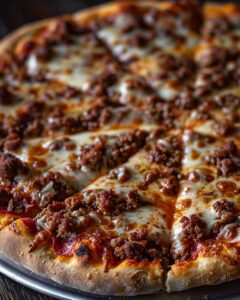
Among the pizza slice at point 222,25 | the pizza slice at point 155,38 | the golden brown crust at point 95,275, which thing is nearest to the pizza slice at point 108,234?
the golden brown crust at point 95,275

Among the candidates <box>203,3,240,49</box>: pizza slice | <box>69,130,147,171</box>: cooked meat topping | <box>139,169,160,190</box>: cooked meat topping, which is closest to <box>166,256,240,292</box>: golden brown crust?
<box>139,169,160,190</box>: cooked meat topping

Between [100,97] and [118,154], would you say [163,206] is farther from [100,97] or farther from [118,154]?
[100,97]

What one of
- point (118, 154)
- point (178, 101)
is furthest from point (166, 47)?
point (118, 154)

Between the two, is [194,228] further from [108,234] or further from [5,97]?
[5,97]

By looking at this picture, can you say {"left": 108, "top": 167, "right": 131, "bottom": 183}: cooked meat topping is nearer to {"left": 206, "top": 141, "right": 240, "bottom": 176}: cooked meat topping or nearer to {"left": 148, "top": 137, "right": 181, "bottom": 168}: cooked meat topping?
{"left": 148, "top": 137, "right": 181, "bottom": 168}: cooked meat topping

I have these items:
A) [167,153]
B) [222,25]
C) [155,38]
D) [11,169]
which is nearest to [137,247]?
[167,153]

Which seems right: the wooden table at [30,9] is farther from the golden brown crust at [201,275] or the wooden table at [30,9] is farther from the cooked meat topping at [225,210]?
the golden brown crust at [201,275]
